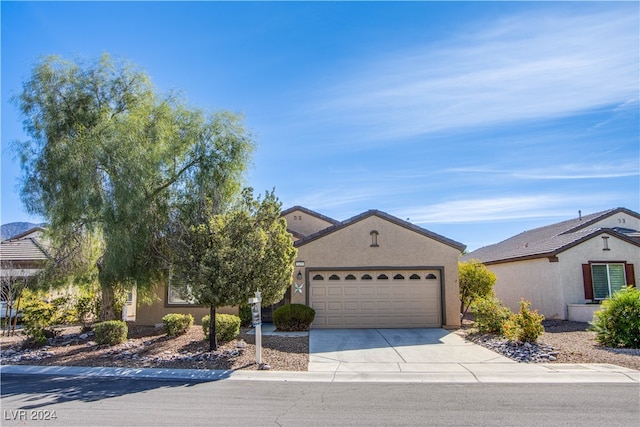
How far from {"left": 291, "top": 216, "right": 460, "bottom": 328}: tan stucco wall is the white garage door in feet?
1.20

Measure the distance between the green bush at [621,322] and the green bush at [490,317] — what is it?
2.65 metres

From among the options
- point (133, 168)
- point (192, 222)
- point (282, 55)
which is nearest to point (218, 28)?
point (282, 55)

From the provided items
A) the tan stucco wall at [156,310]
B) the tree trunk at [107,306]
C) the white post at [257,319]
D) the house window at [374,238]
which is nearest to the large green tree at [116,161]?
the tree trunk at [107,306]

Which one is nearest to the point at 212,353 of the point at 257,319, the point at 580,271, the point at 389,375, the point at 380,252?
the point at 257,319

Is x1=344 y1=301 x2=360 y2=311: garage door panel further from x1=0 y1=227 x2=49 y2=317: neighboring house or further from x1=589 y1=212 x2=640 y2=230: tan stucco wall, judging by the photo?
x1=589 y1=212 x2=640 y2=230: tan stucco wall

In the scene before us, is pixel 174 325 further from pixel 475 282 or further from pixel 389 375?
pixel 475 282

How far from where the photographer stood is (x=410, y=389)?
8.38m

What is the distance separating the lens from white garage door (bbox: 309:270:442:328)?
16.5 meters

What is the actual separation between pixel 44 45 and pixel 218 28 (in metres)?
5.41

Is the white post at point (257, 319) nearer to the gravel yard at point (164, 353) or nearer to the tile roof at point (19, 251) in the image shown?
the gravel yard at point (164, 353)

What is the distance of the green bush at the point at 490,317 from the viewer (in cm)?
1434

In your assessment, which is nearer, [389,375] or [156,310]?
[389,375]

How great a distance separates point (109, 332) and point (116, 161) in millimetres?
5057

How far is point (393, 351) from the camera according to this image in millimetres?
12211
